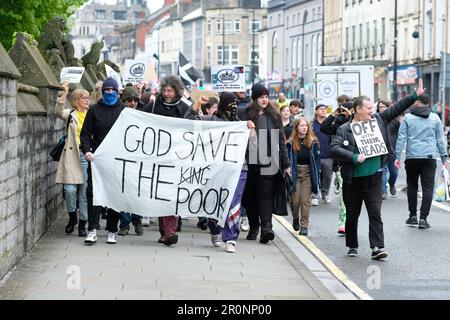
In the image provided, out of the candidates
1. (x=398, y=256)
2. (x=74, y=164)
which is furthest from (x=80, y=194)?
(x=398, y=256)

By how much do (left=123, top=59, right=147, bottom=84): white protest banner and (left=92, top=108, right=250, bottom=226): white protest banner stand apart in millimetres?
8688

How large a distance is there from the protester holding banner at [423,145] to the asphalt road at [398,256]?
475 mm

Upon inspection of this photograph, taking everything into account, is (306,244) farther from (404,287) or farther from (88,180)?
(404,287)

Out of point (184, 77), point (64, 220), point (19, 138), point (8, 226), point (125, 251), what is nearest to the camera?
point (8, 226)

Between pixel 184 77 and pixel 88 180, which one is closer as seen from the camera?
pixel 88 180

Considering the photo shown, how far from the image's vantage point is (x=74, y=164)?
14.1m

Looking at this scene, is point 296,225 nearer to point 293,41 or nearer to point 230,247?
point 230,247

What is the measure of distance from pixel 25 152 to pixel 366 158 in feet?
11.2

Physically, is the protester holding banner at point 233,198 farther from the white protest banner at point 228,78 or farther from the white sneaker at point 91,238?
the white protest banner at point 228,78

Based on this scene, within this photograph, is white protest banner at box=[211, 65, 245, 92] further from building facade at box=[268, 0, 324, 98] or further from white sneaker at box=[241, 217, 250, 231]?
building facade at box=[268, 0, 324, 98]

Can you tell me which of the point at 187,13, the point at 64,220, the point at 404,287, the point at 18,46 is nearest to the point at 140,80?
the point at 64,220

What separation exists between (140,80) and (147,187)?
8858 millimetres

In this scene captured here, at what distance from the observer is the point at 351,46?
90625 millimetres

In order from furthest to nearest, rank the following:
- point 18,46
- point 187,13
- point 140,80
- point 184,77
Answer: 1. point 187,13
2. point 184,77
3. point 140,80
4. point 18,46
